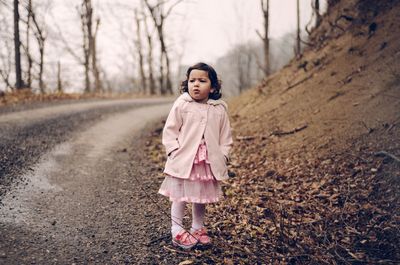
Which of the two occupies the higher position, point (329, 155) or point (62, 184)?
point (329, 155)

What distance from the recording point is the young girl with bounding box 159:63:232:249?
3295 millimetres

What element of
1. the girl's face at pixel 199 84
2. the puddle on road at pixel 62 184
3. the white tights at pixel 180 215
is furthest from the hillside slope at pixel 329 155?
the puddle on road at pixel 62 184

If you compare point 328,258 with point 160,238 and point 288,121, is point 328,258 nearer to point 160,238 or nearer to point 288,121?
point 160,238

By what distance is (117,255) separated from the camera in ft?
10.9

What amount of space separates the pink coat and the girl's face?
0.07m

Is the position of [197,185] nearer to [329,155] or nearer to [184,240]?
[184,240]

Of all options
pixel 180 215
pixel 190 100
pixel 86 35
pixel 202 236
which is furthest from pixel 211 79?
pixel 86 35

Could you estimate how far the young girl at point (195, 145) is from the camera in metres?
3.29

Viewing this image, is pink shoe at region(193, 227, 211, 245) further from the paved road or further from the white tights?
the paved road

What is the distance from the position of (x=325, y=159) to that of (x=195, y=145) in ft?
9.53

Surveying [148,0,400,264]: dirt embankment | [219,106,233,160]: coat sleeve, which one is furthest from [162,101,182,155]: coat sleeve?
[148,0,400,264]: dirt embankment

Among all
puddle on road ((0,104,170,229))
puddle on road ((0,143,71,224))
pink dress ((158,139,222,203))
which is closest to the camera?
pink dress ((158,139,222,203))

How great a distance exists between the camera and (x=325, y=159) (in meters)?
5.40

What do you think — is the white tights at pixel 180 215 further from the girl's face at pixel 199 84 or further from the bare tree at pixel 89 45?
the bare tree at pixel 89 45
